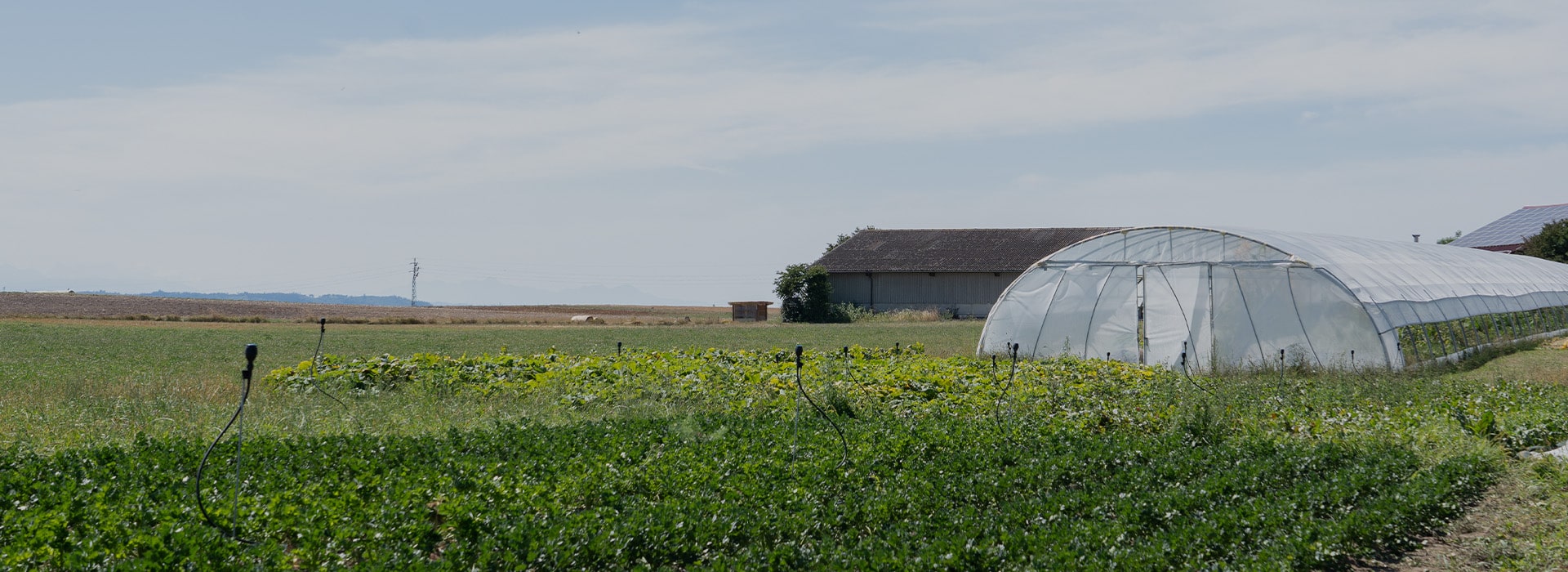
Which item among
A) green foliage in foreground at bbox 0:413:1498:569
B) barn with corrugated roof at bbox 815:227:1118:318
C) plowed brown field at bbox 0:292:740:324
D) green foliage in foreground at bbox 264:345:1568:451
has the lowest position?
green foliage in foreground at bbox 0:413:1498:569

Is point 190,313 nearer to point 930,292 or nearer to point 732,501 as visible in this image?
point 930,292

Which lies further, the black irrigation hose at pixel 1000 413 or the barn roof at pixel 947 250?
the barn roof at pixel 947 250

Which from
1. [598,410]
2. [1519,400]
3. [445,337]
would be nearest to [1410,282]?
[1519,400]

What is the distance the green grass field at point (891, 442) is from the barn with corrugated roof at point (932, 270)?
1100 inches

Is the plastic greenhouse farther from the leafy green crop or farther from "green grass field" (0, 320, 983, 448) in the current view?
"green grass field" (0, 320, 983, 448)

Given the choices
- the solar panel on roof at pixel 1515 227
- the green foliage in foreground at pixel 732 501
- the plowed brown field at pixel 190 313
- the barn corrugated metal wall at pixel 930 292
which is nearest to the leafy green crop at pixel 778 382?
the green foliage in foreground at pixel 732 501

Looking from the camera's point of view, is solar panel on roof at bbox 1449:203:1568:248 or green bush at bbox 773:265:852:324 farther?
solar panel on roof at bbox 1449:203:1568:248

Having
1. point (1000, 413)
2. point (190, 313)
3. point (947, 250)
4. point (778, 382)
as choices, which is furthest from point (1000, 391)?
point (190, 313)

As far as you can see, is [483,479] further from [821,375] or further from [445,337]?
[445,337]

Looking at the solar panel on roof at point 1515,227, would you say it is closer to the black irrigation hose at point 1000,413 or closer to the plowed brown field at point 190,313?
the plowed brown field at point 190,313

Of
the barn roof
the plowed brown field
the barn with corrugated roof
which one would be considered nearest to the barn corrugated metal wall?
the barn with corrugated roof

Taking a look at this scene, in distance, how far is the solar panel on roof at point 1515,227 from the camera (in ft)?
179

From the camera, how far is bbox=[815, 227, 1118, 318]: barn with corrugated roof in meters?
45.3

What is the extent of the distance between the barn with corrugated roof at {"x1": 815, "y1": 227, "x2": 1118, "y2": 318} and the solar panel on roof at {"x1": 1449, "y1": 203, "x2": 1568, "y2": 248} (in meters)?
25.3
